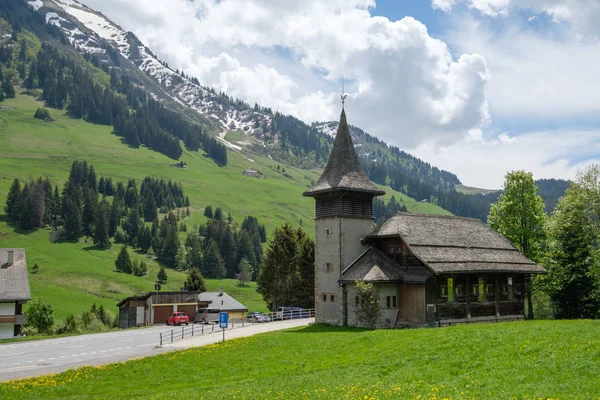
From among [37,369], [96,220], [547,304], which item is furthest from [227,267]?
[37,369]

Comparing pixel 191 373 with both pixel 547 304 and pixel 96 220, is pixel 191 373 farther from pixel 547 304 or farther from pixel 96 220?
pixel 96 220

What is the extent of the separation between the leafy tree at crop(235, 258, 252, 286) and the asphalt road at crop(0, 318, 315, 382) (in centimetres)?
10069

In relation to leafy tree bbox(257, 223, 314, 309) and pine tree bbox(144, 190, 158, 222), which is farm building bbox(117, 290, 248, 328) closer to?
leafy tree bbox(257, 223, 314, 309)

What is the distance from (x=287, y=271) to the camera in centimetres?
7694

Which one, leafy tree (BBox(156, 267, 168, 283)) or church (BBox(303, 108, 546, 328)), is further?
leafy tree (BBox(156, 267, 168, 283))

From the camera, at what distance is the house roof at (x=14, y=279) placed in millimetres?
58812

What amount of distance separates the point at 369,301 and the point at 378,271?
2.62 meters

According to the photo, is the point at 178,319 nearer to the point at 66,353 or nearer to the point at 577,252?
the point at 66,353

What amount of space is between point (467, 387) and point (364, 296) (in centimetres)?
2646

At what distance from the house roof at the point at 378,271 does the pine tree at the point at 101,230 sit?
399 feet

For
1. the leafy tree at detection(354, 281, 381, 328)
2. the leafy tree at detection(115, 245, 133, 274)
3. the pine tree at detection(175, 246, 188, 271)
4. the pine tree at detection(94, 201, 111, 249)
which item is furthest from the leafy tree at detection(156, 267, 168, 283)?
the leafy tree at detection(354, 281, 381, 328)

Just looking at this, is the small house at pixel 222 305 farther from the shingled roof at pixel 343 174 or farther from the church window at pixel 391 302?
the church window at pixel 391 302

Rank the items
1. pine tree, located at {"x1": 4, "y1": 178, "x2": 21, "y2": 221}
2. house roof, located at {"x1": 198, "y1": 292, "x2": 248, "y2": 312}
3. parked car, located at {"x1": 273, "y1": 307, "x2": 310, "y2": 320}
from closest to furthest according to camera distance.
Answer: parked car, located at {"x1": 273, "y1": 307, "x2": 310, "y2": 320} < house roof, located at {"x1": 198, "y1": 292, "x2": 248, "y2": 312} < pine tree, located at {"x1": 4, "y1": 178, "x2": 21, "y2": 221}

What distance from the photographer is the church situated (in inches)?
1757
